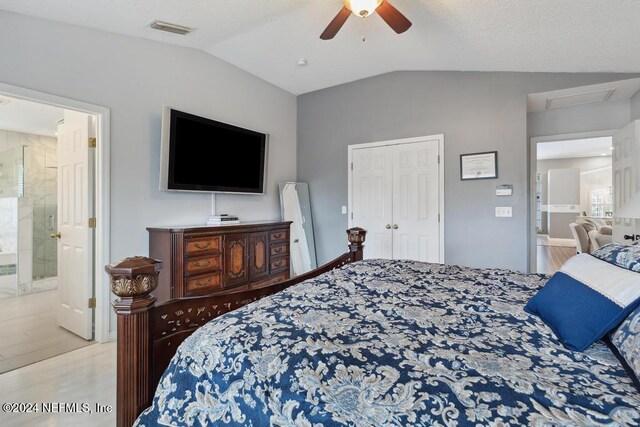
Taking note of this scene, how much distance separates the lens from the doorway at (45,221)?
284 centimetres

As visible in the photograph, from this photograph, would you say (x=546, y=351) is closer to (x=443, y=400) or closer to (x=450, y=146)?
(x=443, y=400)

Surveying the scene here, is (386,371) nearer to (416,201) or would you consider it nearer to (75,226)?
(75,226)

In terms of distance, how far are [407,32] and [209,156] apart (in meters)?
2.36

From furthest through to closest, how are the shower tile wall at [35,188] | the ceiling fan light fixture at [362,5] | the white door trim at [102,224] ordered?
1. the shower tile wall at [35,188]
2. the white door trim at [102,224]
3. the ceiling fan light fixture at [362,5]

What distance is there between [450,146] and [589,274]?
9.64ft

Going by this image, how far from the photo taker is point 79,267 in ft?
9.89

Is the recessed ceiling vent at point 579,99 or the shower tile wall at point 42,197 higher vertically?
the recessed ceiling vent at point 579,99

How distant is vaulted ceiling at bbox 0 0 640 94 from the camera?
7.82 feet

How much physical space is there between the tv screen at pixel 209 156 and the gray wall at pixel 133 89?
0.19m

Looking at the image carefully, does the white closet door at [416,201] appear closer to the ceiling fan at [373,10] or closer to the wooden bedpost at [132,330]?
the ceiling fan at [373,10]

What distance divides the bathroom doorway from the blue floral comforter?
2522 millimetres

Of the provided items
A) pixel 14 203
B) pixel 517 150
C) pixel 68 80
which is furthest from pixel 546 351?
pixel 14 203

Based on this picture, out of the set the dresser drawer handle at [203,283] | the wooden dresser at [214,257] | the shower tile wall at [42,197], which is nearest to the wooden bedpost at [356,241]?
the wooden dresser at [214,257]

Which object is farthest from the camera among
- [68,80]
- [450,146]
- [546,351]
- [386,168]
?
[386,168]
